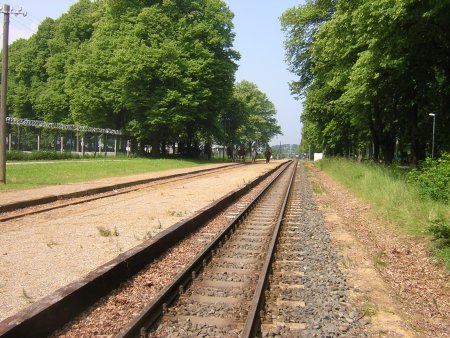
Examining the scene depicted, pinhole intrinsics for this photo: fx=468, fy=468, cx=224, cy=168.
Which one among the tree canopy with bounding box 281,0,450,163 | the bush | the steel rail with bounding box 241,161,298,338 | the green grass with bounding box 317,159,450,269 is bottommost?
the steel rail with bounding box 241,161,298,338

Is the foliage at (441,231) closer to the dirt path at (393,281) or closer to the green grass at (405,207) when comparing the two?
the green grass at (405,207)

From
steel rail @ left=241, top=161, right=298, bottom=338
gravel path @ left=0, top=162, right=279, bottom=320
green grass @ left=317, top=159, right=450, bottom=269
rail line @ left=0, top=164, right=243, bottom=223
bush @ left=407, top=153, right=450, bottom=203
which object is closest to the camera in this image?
steel rail @ left=241, top=161, right=298, bottom=338

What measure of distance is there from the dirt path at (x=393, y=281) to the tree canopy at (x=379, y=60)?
26.0ft

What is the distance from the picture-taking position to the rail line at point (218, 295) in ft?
17.0

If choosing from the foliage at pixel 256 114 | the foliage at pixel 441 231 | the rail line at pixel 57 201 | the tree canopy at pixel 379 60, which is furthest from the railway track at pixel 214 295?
the foliage at pixel 256 114

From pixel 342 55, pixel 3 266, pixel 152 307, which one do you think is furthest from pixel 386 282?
pixel 342 55

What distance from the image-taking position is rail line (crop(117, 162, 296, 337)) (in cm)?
518

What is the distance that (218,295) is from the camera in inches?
253

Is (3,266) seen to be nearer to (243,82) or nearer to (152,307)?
(152,307)

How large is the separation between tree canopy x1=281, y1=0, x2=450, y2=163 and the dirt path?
26.0 feet

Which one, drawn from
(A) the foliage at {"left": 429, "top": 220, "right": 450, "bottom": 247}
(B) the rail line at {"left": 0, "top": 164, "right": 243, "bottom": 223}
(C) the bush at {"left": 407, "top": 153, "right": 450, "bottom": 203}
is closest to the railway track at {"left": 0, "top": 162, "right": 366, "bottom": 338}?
(A) the foliage at {"left": 429, "top": 220, "right": 450, "bottom": 247}

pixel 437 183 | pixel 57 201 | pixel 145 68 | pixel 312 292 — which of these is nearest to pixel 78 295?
pixel 312 292

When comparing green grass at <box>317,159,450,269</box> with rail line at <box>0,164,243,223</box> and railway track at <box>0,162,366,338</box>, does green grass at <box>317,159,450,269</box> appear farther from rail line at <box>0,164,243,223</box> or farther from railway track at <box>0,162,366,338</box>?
rail line at <box>0,164,243,223</box>

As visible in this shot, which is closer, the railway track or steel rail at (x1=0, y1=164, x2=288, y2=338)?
steel rail at (x1=0, y1=164, x2=288, y2=338)
